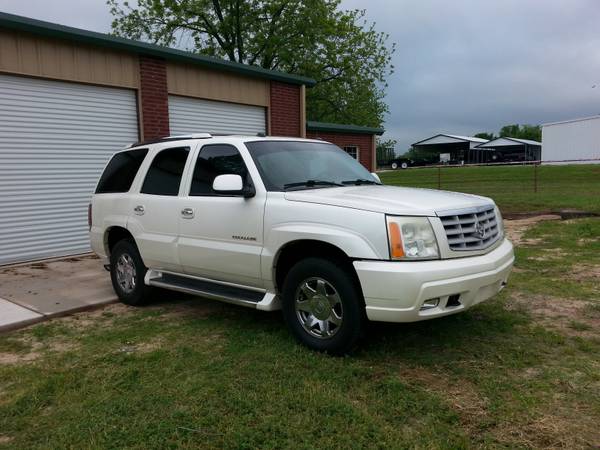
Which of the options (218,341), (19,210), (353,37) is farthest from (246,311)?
(353,37)

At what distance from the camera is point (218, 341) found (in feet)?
15.2

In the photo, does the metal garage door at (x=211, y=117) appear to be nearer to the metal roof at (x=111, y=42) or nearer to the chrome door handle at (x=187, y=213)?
the metal roof at (x=111, y=42)

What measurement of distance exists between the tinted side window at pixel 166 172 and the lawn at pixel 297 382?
4.53 feet

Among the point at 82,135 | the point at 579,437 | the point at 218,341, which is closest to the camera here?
the point at 579,437

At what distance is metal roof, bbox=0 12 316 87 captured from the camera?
804 cm

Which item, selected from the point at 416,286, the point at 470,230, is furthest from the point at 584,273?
the point at 416,286

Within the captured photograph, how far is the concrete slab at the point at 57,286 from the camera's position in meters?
6.02

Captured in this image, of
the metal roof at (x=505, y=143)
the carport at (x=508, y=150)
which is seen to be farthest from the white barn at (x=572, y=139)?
the metal roof at (x=505, y=143)

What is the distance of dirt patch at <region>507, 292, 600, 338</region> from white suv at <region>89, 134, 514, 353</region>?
3.17 ft

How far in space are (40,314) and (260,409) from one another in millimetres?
3472

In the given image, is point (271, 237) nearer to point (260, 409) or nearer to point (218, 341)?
point (218, 341)

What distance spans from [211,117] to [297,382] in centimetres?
892

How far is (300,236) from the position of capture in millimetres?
4102

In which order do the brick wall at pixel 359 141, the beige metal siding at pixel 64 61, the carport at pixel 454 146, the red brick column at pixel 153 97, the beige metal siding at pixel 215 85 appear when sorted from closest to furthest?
the beige metal siding at pixel 64 61
the red brick column at pixel 153 97
the beige metal siding at pixel 215 85
the brick wall at pixel 359 141
the carport at pixel 454 146
